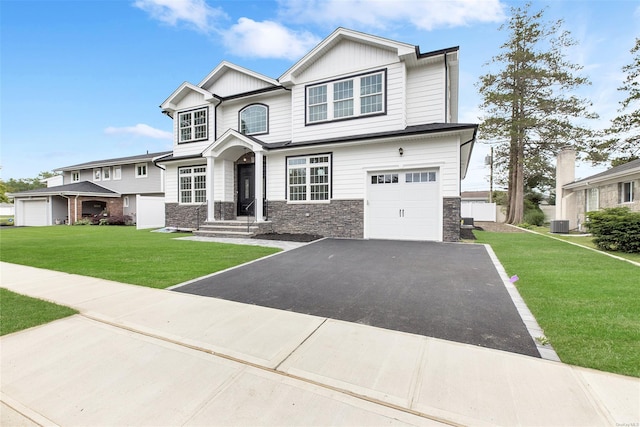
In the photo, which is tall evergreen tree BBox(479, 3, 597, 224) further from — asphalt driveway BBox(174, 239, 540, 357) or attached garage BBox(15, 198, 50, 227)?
attached garage BBox(15, 198, 50, 227)

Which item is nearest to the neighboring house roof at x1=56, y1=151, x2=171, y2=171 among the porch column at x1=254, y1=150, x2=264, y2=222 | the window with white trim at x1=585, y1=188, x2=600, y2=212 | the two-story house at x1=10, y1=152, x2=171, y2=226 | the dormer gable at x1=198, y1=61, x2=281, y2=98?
the two-story house at x1=10, y1=152, x2=171, y2=226

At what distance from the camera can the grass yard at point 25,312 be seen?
3373 millimetres

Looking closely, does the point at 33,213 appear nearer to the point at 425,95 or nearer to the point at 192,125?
the point at 192,125

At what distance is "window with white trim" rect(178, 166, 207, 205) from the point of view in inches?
572

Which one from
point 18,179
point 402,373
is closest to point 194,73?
point 402,373

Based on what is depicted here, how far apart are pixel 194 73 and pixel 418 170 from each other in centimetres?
1442

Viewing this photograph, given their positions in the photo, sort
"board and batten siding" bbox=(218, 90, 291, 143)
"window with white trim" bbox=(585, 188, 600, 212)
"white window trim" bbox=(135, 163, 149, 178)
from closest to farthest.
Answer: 1. "board and batten siding" bbox=(218, 90, 291, 143)
2. "window with white trim" bbox=(585, 188, 600, 212)
3. "white window trim" bbox=(135, 163, 149, 178)

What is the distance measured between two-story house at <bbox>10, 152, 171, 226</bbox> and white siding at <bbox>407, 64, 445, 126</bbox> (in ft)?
64.8

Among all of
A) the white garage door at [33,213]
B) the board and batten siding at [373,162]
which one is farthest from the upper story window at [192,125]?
the white garage door at [33,213]

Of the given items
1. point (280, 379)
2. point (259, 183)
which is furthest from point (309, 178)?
point (280, 379)

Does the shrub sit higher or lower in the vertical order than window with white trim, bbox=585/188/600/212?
lower

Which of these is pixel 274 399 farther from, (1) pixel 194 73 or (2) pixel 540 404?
(1) pixel 194 73

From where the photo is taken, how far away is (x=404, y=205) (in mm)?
10570

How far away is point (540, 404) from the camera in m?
1.98
